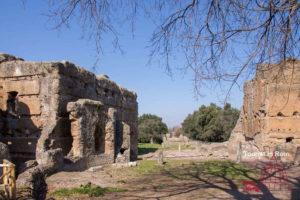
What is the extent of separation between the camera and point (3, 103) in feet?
58.8

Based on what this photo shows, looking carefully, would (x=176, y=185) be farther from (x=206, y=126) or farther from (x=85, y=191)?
(x=206, y=126)

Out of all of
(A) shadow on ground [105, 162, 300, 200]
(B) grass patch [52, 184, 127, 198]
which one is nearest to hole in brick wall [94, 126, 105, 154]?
(A) shadow on ground [105, 162, 300, 200]

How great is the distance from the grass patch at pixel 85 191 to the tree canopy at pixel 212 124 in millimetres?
40222

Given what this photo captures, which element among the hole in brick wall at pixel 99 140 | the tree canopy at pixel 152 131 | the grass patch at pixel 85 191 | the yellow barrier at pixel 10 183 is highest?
the tree canopy at pixel 152 131

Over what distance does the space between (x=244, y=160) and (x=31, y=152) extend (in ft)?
37.7

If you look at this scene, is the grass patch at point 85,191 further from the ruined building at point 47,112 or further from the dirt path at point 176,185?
the ruined building at point 47,112

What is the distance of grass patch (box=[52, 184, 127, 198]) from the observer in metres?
10.8

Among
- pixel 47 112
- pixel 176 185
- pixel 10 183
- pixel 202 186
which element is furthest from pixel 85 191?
pixel 47 112

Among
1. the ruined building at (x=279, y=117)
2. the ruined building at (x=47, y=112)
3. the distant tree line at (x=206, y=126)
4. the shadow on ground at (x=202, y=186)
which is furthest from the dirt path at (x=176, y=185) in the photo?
the distant tree line at (x=206, y=126)

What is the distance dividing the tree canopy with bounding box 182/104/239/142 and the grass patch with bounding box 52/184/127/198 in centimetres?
4022

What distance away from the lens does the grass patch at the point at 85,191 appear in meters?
10.8

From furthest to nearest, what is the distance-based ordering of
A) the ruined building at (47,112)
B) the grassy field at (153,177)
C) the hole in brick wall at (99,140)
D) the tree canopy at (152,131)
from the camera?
the tree canopy at (152,131)
the hole in brick wall at (99,140)
the ruined building at (47,112)
the grassy field at (153,177)

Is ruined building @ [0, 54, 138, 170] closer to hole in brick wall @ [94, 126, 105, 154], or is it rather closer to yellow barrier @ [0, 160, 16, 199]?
hole in brick wall @ [94, 126, 105, 154]

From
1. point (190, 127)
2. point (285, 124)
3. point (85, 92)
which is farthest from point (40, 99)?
point (190, 127)
